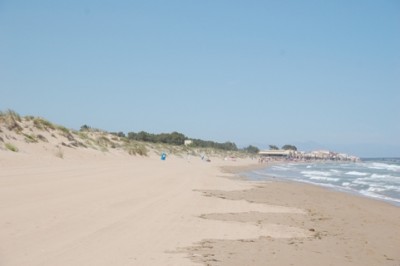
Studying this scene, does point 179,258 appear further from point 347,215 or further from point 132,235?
point 347,215

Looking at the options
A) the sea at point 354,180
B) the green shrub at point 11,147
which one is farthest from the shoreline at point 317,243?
the green shrub at point 11,147

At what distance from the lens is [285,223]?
932 centimetres

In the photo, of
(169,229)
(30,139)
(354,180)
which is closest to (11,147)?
(30,139)

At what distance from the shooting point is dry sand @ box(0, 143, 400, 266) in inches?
219

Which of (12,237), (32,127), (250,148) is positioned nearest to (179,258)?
(12,237)

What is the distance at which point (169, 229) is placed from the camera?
7434mm

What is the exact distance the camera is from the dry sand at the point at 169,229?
219 inches

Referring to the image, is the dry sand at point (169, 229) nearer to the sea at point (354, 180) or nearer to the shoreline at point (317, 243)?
the shoreline at point (317, 243)

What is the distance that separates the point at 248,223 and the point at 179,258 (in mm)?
3595

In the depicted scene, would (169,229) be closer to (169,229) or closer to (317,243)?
(169,229)

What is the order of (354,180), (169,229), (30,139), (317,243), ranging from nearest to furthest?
1. (317,243)
2. (169,229)
3. (30,139)
4. (354,180)

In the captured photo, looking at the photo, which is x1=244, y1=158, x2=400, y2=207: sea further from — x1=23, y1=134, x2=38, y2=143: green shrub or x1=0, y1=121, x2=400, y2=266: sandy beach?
x1=23, y1=134, x2=38, y2=143: green shrub

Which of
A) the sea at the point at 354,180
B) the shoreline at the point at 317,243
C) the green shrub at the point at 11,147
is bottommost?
the shoreline at the point at 317,243

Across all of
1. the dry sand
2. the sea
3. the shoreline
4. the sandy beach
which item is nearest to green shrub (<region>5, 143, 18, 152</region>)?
the sandy beach
